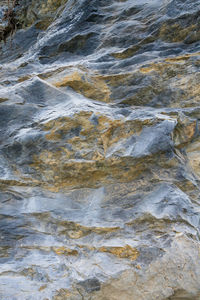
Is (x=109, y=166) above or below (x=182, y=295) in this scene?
above

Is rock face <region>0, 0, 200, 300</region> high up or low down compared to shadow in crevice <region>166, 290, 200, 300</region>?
up

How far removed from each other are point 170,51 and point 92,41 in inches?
40.2

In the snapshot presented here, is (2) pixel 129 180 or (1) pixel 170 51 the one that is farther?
(1) pixel 170 51

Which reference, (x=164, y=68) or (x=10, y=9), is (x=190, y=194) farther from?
(x=10, y=9)

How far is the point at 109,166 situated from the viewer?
2.35 meters

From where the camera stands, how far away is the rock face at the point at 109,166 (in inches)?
72.1

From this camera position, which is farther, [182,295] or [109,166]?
[109,166]

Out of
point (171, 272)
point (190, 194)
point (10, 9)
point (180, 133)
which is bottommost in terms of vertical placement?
point (171, 272)

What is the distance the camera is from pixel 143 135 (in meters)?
2.38

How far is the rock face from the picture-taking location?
1.83 metres

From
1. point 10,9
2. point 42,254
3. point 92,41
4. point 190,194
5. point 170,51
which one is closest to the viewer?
point 42,254

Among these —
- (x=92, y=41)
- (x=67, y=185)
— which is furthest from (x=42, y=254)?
(x=92, y=41)

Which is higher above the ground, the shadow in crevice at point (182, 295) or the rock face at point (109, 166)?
the rock face at point (109, 166)

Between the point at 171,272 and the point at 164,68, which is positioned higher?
the point at 164,68
